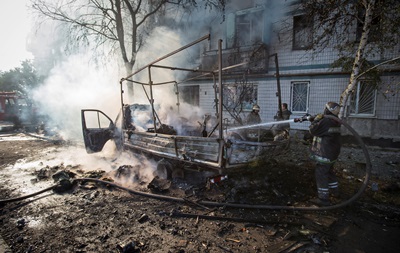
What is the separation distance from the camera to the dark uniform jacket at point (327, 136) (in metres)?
3.87

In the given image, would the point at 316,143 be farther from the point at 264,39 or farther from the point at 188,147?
the point at 264,39

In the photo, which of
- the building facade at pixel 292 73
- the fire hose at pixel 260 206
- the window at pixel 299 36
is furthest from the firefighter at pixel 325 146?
the window at pixel 299 36

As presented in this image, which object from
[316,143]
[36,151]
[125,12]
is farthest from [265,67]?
[36,151]

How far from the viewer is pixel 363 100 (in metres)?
9.30

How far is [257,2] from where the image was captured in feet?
36.5

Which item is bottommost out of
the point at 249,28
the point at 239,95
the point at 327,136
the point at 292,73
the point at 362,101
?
the point at 327,136

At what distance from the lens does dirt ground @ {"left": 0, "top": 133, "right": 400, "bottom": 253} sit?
2.96 meters

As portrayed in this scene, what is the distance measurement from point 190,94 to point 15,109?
46.7 feet

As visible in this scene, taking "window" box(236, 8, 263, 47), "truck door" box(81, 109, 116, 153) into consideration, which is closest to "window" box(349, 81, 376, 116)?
"window" box(236, 8, 263, 47)

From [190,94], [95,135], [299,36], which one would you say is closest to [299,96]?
[299,36]

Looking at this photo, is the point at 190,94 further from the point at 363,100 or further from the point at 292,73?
the point at 363,100

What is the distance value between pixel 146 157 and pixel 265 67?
8036mm

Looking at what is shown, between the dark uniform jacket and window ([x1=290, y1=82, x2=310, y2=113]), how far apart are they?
7041mm

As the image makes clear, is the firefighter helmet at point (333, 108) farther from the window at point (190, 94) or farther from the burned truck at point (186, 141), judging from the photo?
the window at point (190, 94)
